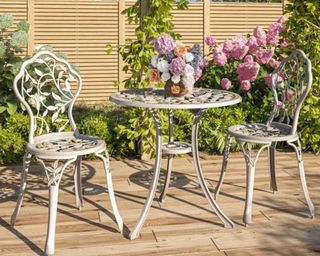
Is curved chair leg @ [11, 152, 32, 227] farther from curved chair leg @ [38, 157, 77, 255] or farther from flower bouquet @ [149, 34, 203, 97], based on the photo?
flower bouquet @ [149, 34, 203, 97]

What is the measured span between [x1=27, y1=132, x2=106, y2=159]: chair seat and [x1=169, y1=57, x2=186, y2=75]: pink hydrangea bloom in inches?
22.7

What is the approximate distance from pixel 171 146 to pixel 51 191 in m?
0.99

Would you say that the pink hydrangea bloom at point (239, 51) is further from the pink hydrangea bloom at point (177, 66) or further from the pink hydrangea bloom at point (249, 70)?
the pink hydrangea bloom at point (177, 66)

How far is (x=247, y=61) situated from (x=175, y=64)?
2.06m

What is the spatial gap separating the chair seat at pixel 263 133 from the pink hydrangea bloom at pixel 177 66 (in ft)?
1.77

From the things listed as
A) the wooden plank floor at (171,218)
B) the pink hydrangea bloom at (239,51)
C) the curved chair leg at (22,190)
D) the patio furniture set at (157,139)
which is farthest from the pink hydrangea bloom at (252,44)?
the curved chair leg at (22,190)

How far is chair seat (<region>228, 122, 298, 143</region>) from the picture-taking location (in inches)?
108

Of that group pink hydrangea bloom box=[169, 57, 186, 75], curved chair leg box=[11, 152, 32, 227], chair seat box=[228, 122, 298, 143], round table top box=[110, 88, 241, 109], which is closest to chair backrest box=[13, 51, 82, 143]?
curved chair leg box=[11, 152, 32, 227]

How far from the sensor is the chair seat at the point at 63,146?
240 centimetres

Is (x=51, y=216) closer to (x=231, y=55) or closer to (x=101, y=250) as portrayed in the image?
(x=101, y=250)

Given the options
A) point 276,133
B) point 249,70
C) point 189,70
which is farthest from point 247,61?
point 189,70

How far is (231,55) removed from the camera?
4.88 meters

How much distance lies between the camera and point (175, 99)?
2.69 meters

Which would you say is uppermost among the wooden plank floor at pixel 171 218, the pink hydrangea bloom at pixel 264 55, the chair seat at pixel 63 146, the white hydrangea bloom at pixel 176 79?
the pink hydrangea bloom at pixel 264 55
